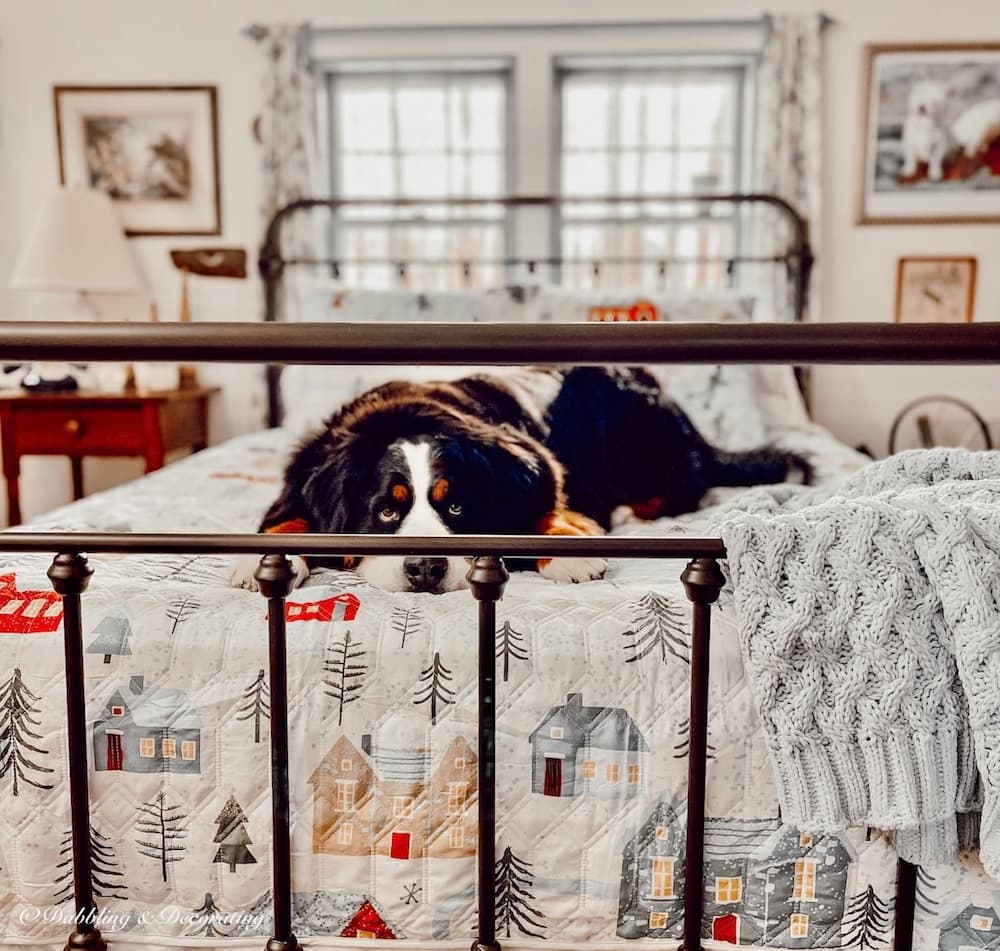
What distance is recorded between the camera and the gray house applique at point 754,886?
2.85ft

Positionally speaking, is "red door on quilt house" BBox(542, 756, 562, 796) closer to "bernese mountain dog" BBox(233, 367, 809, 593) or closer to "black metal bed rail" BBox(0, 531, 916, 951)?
"black metal bed rail" BBox(0, 531, 916, 951)

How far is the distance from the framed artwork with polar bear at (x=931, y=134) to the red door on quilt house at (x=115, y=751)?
3158 millimetres

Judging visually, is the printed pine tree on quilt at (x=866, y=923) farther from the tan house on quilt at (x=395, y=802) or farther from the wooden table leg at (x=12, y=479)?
the wooden table leg at (x=12, y=479)

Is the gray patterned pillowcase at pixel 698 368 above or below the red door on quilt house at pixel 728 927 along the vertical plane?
above

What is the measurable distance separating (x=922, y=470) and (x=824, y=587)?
35cm

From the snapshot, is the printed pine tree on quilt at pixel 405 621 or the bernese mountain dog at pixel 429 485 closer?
the printed pine tree on quilt at pixel 405 621

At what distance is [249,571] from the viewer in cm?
108

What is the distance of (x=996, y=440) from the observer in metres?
3.35

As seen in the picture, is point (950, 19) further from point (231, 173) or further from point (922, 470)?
point (922, 470)

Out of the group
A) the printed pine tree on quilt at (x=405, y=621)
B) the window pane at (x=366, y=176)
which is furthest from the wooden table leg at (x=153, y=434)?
the printed pine tree on quilt at (x=405, y=621)

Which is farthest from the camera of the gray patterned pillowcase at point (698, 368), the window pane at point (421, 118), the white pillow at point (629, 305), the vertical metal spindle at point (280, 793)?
the window pane at point (421, 118)

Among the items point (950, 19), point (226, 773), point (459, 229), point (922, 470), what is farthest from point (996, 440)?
point (226, 773)

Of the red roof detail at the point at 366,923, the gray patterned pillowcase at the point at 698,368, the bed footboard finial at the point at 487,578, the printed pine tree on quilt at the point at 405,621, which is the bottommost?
the red roof detail at the point at 366,923

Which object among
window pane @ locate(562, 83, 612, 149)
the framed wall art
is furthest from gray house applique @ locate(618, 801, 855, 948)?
the framed wall art
